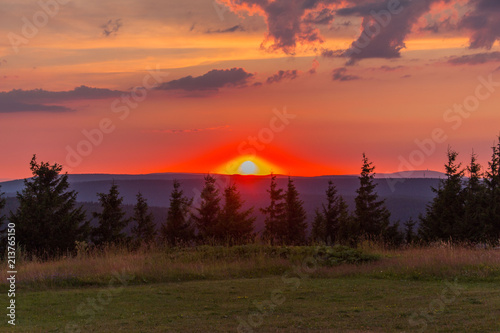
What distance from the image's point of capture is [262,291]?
571 inches

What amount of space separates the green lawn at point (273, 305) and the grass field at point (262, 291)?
25 millimetres

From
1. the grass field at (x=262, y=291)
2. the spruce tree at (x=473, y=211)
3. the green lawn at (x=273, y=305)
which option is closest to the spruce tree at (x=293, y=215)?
the spruce tree at (x=473, y=211)

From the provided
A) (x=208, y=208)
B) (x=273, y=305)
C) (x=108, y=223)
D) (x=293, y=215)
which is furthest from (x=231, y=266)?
(x=293, y=215)

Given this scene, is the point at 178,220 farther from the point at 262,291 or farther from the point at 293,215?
the point at 262,291

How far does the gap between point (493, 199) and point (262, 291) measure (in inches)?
1757

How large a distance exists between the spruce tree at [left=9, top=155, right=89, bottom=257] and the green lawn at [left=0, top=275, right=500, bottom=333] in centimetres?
2760

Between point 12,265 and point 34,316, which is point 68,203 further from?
point 34,316

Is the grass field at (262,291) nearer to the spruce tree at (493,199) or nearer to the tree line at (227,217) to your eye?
the tree line at (227,217)

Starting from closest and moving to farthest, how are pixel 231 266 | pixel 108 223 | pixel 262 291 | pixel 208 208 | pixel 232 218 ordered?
pixel 262 291 → pixel 231 266 → pixel 108 223 → pixel 232 218 → pixel 208 208

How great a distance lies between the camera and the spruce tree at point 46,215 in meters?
40.8

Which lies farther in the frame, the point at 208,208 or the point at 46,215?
the point at 208,208

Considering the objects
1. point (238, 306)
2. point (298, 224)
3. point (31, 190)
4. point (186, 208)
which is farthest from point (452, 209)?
point (238, 306)

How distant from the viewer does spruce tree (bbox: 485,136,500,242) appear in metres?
49.4

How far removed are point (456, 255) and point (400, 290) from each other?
562 centimetres
